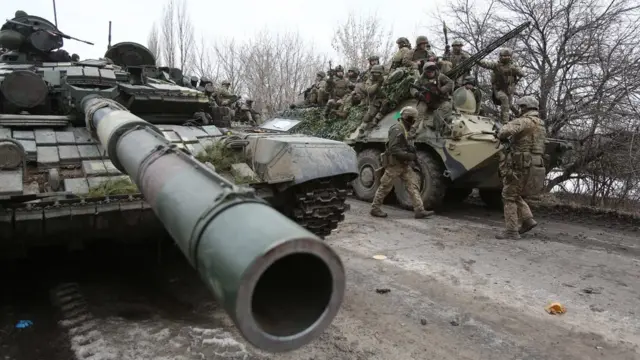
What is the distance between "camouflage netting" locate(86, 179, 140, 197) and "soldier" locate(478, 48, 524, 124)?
7536 millimetres

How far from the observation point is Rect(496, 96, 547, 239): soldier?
6.76 metres

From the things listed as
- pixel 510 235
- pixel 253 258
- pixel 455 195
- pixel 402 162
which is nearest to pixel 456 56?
pixel 455 195

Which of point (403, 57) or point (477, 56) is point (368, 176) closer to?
point (403, 57)

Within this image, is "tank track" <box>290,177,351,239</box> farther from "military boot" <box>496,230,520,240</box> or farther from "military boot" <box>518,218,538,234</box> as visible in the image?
"military boot" <box>518,218,538,234</box>

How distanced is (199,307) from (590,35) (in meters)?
9.42

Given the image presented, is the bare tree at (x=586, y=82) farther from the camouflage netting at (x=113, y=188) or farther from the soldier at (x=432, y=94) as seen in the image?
the camouflage netting at (x=113, y=188)

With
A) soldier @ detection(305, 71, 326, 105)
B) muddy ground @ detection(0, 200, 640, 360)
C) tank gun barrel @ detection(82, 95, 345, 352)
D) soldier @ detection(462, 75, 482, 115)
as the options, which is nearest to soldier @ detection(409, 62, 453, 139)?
soldier @ detection(462, 75, 482, 115)

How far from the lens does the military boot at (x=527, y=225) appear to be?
23.0 feet

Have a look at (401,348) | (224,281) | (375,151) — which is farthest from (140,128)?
(375,151)

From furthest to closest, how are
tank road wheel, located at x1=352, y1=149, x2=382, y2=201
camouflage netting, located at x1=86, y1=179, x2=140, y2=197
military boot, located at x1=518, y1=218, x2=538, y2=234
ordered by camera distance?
tank road wheel, located at x1=352, y1=149, x2=382, y2=201 < military boot, located at x1=518, y1=218, x2=538, y2=234 < camouflage netting, located at x1=86, y1=179, x2=140, y2=197

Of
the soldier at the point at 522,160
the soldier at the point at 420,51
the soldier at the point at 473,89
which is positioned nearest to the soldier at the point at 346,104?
the soldier at the point at 420,51

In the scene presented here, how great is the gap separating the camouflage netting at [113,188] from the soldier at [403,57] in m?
7.43

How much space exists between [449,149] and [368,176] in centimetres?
216

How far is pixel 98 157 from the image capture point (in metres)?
4.41
